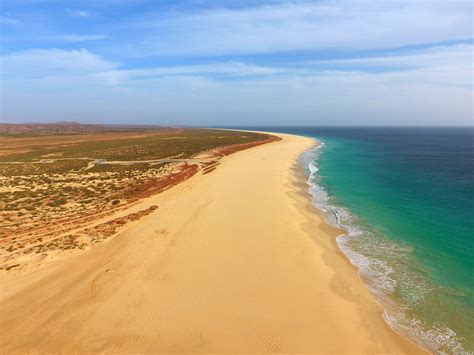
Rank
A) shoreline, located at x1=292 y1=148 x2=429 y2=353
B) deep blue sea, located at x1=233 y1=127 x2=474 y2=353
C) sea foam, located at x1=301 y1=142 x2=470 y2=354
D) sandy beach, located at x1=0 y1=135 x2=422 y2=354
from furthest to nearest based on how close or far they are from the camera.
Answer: deep blue sea, located at x1=233 y1=127 x2=474 y2=353 → shoreline, located at x1=292 y1=148 x2=429 y2=353 → sea foam, located at x1=301 y1=142 x2=470 y2=354 → sandy beach, located at x1=0 y1=135 x2=422 y2=354

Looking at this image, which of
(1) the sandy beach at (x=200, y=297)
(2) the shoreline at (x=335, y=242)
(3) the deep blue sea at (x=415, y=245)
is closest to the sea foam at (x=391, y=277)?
(3) the deep blue sea at (x=415, y=245)

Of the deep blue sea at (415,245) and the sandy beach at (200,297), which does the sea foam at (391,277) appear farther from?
the sandy beach at (200,297)

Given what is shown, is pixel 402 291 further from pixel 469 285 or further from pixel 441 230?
pixel 441 230

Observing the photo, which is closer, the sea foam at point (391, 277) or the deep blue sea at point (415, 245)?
the sea foam at point (391, 277)

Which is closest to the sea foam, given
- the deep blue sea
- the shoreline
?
the deep blue sea

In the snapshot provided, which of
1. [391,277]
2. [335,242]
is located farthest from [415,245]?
[391,277]

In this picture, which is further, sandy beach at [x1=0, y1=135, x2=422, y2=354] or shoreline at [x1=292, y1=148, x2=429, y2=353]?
shoreline at [x1=292, y1=148, x2=429, y2=353]

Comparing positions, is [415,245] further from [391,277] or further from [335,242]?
[391,277]

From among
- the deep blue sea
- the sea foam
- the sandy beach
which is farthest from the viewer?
the deep blue sea

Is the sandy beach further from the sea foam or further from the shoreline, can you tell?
the sea foam
